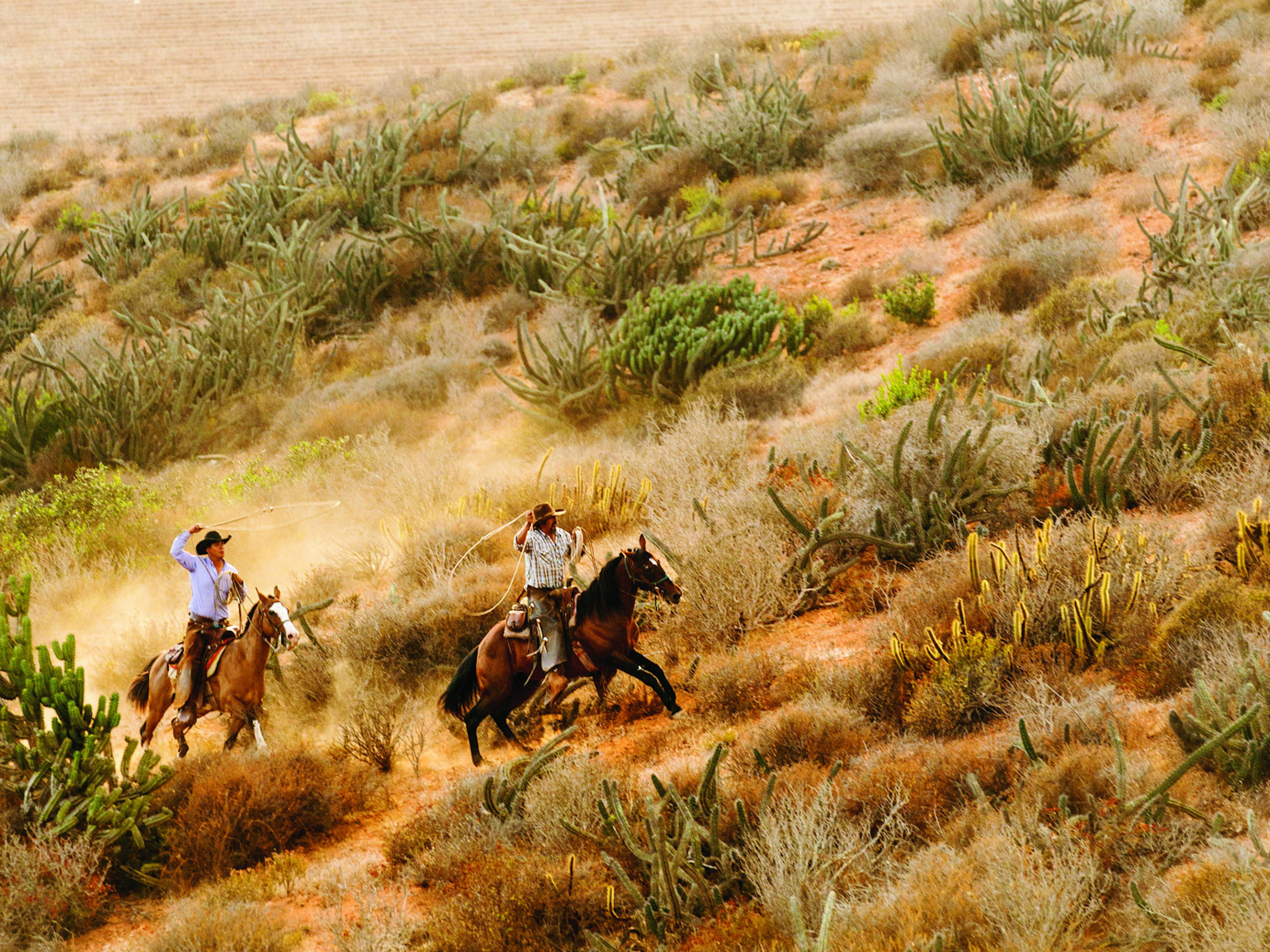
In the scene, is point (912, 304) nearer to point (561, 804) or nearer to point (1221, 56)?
point (1221, 56)

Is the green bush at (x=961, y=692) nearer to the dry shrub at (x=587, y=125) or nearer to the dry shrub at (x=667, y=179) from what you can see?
the dry shrub at (x=667, y=179)

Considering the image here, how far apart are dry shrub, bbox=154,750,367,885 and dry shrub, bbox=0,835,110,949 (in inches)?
16.3

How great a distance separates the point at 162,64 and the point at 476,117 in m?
18.3

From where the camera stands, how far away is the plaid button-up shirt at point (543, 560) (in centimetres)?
621

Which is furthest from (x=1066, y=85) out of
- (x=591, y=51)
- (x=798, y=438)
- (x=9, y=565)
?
(x=591, y=51)

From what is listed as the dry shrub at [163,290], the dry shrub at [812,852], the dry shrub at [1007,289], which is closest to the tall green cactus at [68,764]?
the dry shrub at [812,852]

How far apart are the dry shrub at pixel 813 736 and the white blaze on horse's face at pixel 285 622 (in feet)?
8.74

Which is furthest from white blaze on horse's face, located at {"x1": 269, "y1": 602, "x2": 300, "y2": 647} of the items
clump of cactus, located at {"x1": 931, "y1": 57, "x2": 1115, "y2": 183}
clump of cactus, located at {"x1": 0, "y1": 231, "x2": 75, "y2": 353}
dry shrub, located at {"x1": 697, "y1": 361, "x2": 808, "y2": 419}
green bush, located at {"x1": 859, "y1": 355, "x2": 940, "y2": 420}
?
clump of cactus, located at {"x1": 0, "y1": 231, "x2": 75, "y2": 353}

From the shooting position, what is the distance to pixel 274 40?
3781 cm

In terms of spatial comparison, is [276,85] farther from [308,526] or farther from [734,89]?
[308,526]

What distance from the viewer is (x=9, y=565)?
413 inches

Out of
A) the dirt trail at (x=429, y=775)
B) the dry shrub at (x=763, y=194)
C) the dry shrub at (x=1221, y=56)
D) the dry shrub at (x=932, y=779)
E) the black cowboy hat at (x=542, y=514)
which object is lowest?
the dirt trail at (x=429, y=775)

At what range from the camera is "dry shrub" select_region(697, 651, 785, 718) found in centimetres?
662

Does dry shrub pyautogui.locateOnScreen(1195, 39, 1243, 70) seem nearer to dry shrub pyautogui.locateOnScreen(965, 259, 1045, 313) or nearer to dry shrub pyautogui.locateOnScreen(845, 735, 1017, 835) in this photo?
dry shrub pyautogui.locateOnScreen(965, 259, 1045, 313)
